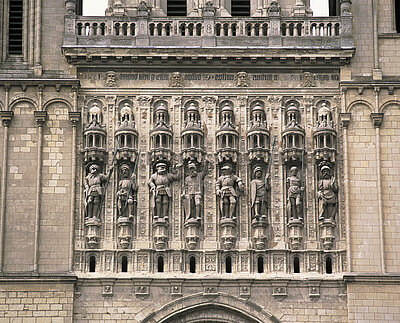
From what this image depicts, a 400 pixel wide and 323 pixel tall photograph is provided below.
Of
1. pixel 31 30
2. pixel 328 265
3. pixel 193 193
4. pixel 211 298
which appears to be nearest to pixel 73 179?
pixel 193 193

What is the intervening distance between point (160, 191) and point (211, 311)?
3.10 meters

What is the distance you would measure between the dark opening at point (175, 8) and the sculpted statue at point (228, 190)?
483 cm

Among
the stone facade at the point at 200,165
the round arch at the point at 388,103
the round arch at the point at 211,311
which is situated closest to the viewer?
the round arch at the point at 211,311

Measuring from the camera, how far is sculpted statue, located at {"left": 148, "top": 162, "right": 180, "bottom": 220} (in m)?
37.3

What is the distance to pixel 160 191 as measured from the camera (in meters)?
37.3

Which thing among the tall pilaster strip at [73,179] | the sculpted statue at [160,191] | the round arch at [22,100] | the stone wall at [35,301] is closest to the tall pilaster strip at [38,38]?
the round arch at [22,100]

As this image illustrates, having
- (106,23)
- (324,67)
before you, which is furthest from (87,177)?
(324,67)

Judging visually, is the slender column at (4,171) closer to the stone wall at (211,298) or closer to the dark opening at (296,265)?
the stone wall at (211,298)

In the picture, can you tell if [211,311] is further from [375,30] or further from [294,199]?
[375,30]

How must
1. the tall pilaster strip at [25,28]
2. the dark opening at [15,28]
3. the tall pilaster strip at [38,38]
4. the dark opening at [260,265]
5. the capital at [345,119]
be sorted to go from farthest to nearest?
the dark opening at [15,28], the tall pilaster strip at [25,28], the tall pilaster strip at [38,38], the capital at [345,119], the dark opening at [260,265]

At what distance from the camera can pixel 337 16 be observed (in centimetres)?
3928

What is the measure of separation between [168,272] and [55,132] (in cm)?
446

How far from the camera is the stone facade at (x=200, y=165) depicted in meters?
36.7

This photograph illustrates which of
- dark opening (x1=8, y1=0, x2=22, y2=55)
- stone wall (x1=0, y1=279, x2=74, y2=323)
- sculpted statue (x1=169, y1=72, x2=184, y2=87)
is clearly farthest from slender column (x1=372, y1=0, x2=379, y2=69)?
stone wall (x1=0, y1=279, x2=74, y2=323)
